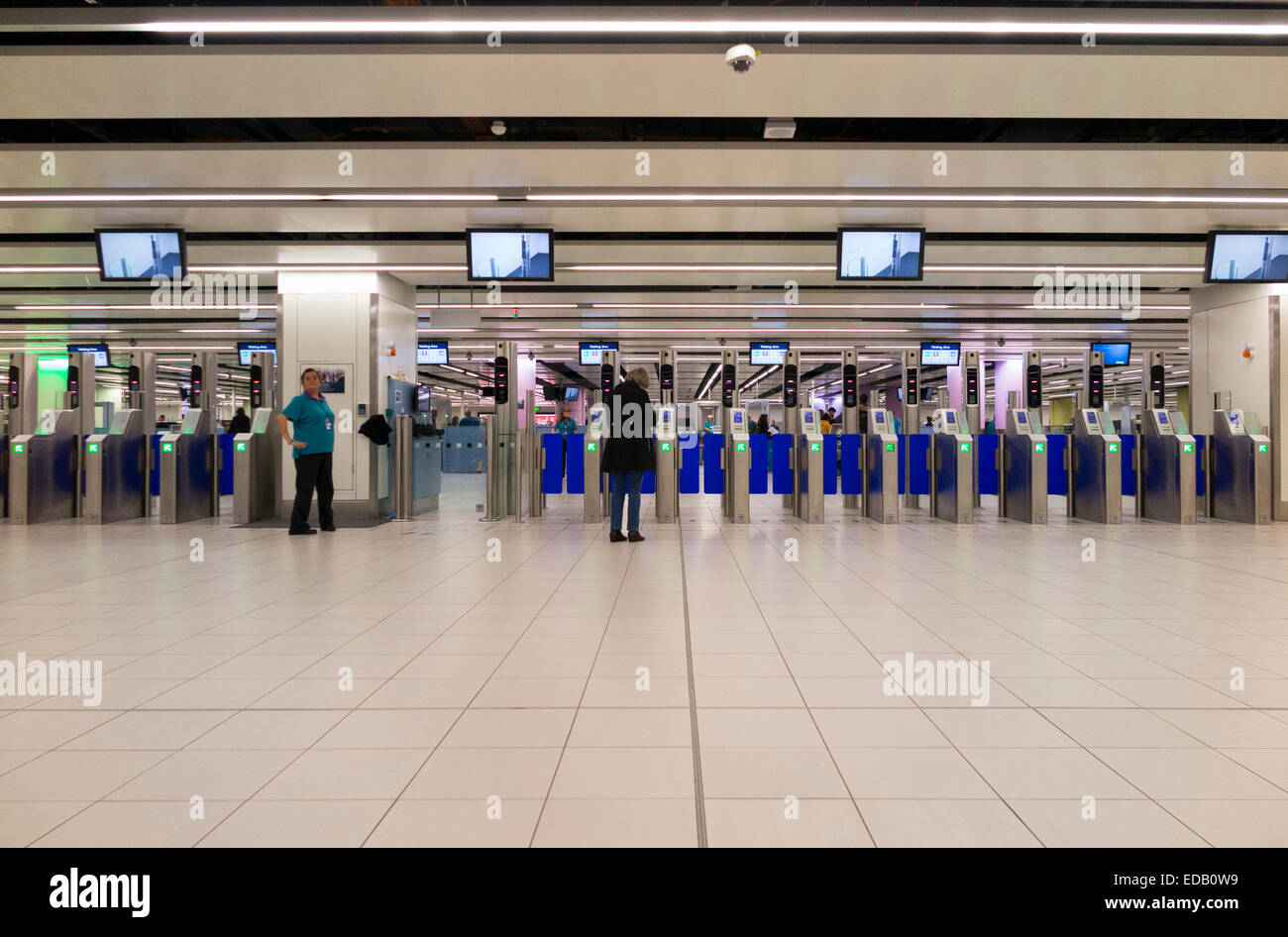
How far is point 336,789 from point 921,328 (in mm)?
16006

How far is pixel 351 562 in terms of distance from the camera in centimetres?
655

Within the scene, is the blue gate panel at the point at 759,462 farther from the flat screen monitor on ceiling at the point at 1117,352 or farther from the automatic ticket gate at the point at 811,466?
the flat screen monitor on ceiling at the point at 1117,352

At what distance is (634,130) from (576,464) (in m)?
5.26

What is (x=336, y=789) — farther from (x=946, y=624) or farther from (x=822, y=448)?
(x=822, y=448)

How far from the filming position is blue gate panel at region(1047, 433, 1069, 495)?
10469 mm

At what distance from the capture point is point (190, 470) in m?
10.0

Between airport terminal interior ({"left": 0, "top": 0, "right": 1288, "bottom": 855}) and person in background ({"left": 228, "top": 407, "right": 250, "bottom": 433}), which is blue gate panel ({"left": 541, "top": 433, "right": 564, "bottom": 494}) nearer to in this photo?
airport terminal interior ({"left": 0, "top": 0, "right": 1288, "bottom": 855})

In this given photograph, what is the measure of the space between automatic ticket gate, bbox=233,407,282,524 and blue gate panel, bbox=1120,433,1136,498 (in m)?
11.9

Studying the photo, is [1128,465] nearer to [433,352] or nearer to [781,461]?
[781,461]

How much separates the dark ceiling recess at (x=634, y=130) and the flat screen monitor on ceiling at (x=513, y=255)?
1.54 meters

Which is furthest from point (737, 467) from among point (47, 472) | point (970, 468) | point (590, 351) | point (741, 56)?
point (47, 472)

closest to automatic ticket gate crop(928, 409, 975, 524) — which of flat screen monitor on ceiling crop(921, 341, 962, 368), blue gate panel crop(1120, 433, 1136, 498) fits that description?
blue gate panel crop(1120, 433, 1136, 498)

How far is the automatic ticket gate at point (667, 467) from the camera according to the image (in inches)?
393
